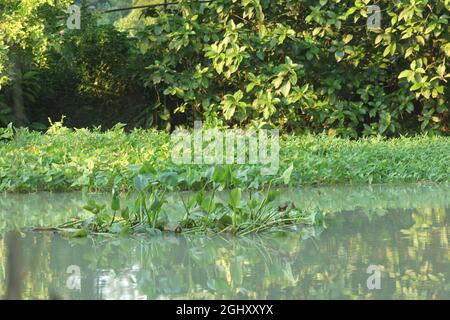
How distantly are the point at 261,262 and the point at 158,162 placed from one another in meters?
3.02

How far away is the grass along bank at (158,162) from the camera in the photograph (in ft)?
22.4

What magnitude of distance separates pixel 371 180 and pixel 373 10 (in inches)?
133

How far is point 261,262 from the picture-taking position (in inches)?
171

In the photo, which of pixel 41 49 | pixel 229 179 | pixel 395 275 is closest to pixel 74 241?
pixel 229 179

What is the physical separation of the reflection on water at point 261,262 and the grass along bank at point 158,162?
862 mm

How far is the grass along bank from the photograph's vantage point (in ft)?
22.4

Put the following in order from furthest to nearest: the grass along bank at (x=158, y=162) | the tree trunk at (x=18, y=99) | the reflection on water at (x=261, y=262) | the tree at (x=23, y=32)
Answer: the tree trunk at (x=18, y=99)
the tree at (x=23, y=32)
the grass along bank at (x=158, y=162)
the reflection on water at (x=261, y=262)

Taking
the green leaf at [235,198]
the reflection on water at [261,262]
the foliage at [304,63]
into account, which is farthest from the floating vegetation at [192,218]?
the foliage at [304,63]

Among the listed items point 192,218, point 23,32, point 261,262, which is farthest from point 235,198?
point 23,32

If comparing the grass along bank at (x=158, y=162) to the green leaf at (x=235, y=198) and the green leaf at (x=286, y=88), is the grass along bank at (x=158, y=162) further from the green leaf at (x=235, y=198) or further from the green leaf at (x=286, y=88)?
the green leaf at (x=286, y=88)

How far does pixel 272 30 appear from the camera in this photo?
412 inches

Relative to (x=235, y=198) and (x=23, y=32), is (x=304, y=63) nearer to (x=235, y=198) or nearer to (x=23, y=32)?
(x=23, y=32)

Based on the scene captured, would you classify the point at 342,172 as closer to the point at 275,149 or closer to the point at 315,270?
the point at 275,149
